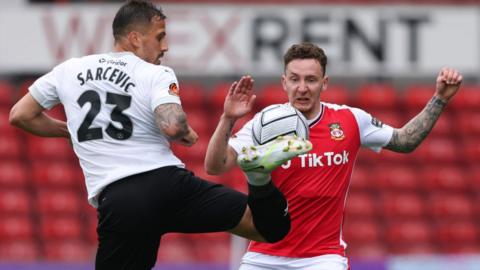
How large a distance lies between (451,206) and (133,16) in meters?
8.74

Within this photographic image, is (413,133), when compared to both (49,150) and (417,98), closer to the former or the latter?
(417,98)

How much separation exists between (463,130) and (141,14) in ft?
30.2

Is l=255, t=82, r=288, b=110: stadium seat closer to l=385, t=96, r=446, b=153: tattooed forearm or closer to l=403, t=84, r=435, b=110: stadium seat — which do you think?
l=403, t=84, r=435, b=110: stadium seat

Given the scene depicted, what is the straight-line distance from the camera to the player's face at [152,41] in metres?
7.19

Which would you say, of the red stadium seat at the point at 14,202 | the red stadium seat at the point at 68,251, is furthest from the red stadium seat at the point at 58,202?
the red stadium seat at the point at 68,251

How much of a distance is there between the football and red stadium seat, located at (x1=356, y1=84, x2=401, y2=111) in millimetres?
8182

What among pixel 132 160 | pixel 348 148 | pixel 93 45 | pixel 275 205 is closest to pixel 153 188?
pixel 132 160

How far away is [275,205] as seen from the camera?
715cm

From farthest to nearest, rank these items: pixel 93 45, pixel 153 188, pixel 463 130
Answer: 1. pixel 463 130
2. pixel 93 45
3. pixel 153 188

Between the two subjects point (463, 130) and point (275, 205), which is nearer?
point (275, 205)

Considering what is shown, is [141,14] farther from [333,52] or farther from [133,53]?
[333,52]

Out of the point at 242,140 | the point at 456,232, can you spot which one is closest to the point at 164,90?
the point at 242,140

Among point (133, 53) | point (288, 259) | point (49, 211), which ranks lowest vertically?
point (49, 211)

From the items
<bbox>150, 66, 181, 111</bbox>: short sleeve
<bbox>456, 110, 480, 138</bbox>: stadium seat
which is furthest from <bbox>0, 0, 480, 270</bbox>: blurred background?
<bbox>150, 66, 181, 111</bbox>: short sleeve
